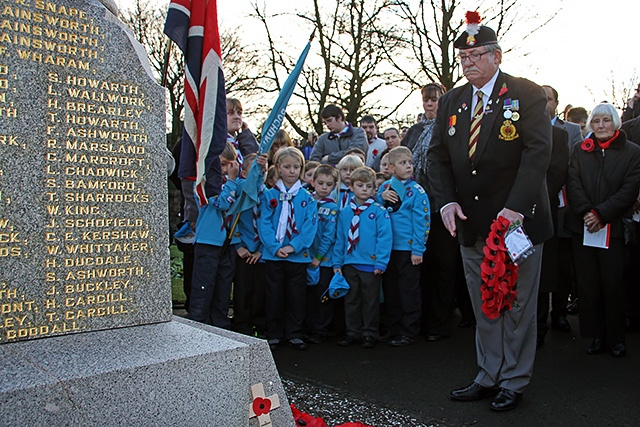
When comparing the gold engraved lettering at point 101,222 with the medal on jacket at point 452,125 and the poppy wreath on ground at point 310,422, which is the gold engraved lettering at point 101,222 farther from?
the medal on jacket at point 452,125

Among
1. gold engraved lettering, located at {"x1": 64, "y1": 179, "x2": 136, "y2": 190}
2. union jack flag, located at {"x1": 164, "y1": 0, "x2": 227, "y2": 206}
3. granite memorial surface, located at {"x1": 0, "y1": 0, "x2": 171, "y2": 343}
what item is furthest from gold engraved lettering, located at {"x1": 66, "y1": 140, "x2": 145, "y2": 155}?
union jack flag, located at {"x1": 164, "y1": 0, "x2": 227, "y2": 206}

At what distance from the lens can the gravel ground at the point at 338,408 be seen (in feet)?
12.7

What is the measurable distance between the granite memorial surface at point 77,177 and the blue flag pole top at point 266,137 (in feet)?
7.50

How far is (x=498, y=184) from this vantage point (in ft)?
13.7

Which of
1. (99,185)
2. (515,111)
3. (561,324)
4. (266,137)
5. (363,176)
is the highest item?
(515,111)

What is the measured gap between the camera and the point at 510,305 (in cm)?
411

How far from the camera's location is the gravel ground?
152 inches

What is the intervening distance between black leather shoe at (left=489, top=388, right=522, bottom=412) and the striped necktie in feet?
5.14

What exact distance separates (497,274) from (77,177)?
2542mm

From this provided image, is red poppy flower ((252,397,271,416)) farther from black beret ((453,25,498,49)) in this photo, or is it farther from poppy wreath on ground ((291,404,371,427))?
black beret ((453,25,498,49))

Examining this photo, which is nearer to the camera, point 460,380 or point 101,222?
point 101,222

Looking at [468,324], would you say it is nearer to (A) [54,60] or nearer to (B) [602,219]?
(B) [602,219]

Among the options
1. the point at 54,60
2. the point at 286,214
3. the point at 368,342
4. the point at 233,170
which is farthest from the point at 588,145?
the point at 54,60

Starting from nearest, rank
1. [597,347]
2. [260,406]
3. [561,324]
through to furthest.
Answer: [260,406] → [597,347] → [561,324]
